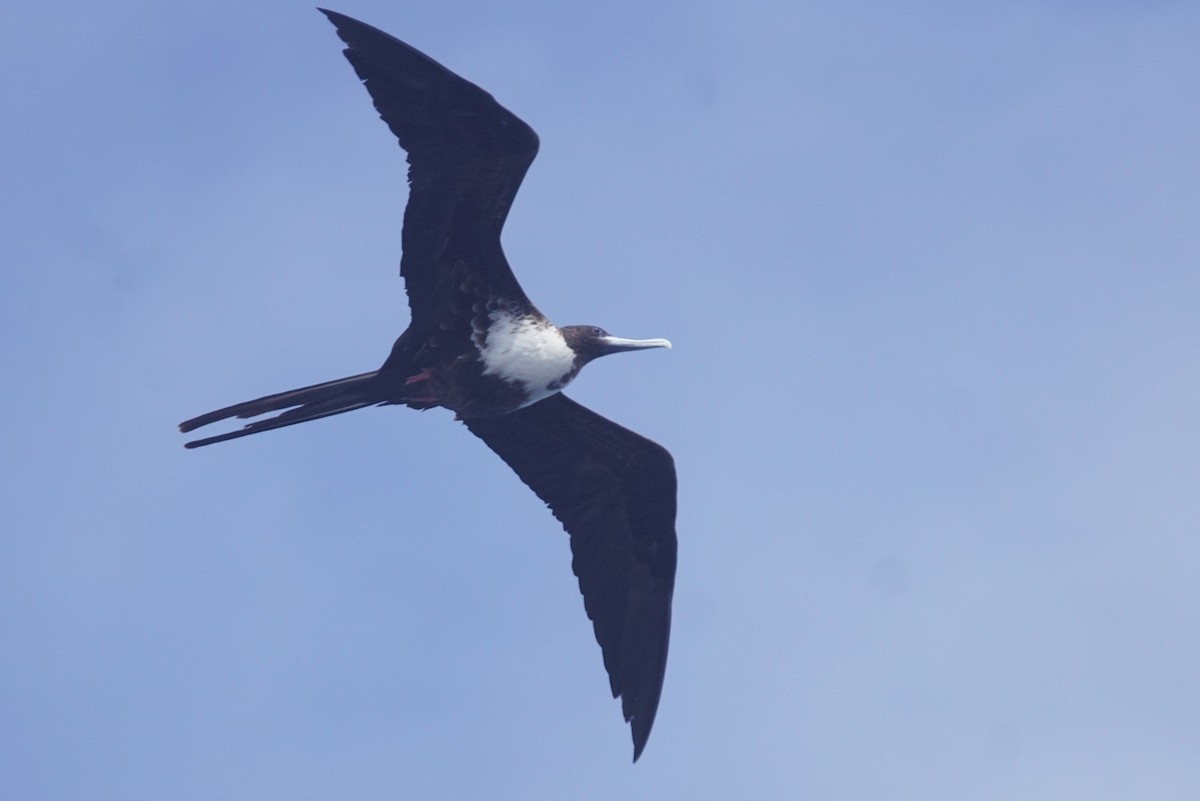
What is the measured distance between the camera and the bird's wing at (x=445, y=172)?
330 inches

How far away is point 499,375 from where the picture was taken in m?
9.26

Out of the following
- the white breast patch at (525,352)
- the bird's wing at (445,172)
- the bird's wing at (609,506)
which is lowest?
the bird's wing at (609,506)

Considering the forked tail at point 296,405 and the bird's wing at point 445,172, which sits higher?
the bird's wing at point 445,172

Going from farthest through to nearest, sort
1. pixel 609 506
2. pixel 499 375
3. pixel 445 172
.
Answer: pixel 609 506 → pixel 499 375 → pixel 445 172

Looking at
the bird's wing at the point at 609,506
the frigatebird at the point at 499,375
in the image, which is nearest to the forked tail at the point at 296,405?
the frigatebird at the point at 499,375

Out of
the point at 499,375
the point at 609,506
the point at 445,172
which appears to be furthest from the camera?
the point at 609,506

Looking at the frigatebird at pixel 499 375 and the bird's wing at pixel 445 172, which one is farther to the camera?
the frigatebird at pixel 499 375

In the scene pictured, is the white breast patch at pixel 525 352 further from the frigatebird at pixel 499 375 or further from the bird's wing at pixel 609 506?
the bird's wing at pixel 609 506

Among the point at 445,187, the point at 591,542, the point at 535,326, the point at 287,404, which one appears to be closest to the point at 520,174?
the point at 445,187

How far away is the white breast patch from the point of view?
9211mm

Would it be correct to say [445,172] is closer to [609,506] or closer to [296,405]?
[296,405]

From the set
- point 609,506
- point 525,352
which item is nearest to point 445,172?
point 525,352

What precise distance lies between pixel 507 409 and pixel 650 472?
987mm

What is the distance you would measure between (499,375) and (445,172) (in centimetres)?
121
